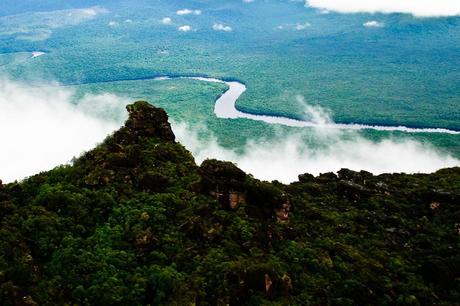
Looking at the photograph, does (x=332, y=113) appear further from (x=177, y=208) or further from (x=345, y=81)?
(x=177, y=208)

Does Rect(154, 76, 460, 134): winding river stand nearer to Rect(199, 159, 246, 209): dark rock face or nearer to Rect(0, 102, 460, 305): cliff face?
Rect(0, 102, 460, 305): cliff face

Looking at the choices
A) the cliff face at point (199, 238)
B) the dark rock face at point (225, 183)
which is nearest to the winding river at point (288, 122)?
the cliff face at point (199, 238)

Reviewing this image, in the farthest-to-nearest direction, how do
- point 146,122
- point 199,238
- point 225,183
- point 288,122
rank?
point 288,122 → point 146,122 → point 225,183 → point 199,238

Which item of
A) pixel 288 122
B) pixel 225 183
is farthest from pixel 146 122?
pixel 288 122

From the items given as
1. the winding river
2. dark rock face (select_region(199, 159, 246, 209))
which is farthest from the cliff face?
the winding river

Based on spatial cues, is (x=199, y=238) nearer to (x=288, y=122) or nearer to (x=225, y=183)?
(x=225, y=183)

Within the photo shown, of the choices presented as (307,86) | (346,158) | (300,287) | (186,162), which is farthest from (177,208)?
(307,86)

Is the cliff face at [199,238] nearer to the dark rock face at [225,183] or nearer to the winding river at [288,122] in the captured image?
the dark rock face at [225,183]
